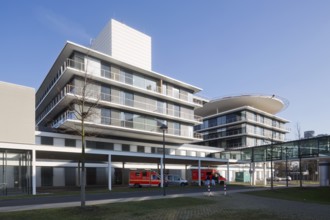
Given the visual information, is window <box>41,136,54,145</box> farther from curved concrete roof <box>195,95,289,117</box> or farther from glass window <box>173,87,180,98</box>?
curved concrete roof <box>195,95,289,117</box>

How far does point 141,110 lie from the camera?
4934 centimetres

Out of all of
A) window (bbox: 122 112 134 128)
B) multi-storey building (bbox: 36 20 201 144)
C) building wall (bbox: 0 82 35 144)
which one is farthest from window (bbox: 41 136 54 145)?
window (bbox: 122 112 134 128)

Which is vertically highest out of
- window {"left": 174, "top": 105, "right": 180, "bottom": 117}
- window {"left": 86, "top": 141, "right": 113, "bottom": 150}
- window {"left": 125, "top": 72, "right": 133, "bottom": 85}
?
window {"left": 125, "top": 72, "right": 133, "bottom": 85}

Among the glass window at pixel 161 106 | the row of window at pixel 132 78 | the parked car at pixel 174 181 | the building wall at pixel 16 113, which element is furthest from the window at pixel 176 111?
the building wall at pixel 16 113

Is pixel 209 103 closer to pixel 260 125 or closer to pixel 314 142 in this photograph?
pixel 260 125

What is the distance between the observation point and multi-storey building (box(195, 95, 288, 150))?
81.0 m

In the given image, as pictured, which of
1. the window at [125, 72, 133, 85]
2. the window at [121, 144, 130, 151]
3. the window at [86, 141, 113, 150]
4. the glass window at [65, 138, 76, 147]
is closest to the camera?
the glass window at [65, 138, 76, 147]

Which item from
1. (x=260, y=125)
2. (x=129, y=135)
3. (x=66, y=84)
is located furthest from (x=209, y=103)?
(x=66, y=84)

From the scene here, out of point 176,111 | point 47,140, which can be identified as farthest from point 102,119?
point 176,111

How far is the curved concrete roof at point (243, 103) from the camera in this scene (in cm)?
8331

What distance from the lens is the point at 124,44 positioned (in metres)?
55.3

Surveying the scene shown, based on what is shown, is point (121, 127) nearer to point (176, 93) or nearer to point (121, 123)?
point (121, 123)

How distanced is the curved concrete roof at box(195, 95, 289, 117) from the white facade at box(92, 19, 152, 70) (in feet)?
104

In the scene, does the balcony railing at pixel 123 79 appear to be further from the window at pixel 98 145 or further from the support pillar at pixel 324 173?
the support pillar at pixel 324 173
